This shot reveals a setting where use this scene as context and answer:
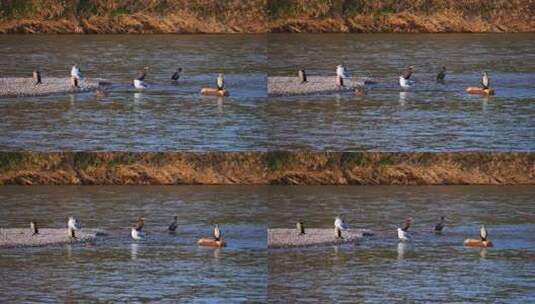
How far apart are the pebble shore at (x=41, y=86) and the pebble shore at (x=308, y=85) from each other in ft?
7.79

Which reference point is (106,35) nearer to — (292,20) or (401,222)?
(292,20)

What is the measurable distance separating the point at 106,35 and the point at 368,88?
3.77 metres

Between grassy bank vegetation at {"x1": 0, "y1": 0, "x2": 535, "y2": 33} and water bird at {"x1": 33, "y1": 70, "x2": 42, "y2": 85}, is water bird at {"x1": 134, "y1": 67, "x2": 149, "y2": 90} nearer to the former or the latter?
grassy bank vegetation at {"x1": 0, "y1": 0, "x2": 535, "y2": 33}

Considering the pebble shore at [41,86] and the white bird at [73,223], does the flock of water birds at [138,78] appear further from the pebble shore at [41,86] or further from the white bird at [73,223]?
the white bird at [73,223]

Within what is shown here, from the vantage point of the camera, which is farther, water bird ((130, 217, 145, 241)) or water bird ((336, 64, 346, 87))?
water bird ((336, 64, 346, 87))

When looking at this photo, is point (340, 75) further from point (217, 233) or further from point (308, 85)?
point (217, 233)

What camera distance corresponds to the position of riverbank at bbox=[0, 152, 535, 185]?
19141mm

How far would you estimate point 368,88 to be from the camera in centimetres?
2053

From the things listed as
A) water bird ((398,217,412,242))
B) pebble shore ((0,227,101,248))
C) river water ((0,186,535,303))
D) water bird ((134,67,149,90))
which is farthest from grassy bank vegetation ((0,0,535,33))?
water bird ((398,217,412,242))

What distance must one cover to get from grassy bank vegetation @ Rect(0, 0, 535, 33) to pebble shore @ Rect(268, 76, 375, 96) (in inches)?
26.9

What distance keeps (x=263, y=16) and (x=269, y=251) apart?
2973 millimetres

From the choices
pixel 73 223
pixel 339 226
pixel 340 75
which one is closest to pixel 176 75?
pixel 340 75

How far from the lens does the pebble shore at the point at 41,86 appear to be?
19.8 meters

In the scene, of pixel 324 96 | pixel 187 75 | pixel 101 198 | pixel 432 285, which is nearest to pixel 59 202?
pixel 101 198
